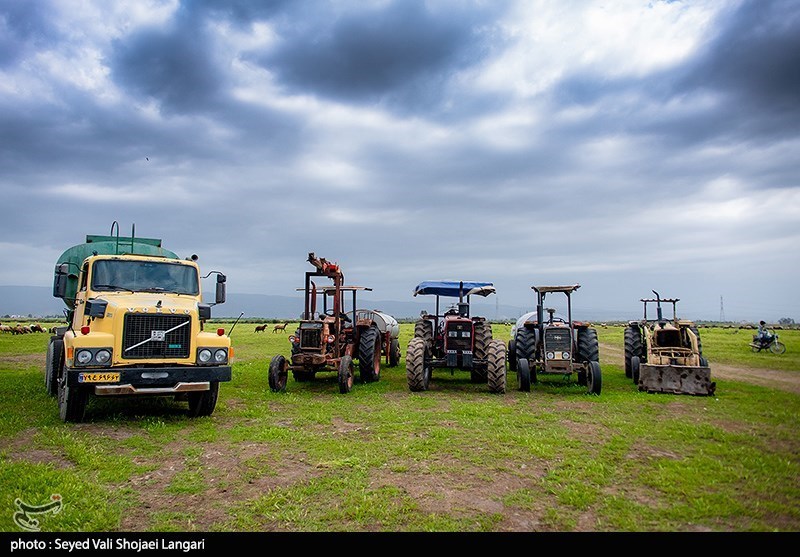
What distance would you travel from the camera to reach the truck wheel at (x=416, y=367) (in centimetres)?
1270

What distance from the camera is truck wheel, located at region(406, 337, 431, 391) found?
1270cm

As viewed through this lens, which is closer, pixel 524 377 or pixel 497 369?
pixel 497 369

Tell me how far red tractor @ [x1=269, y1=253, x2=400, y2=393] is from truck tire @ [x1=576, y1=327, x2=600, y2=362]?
224 inches

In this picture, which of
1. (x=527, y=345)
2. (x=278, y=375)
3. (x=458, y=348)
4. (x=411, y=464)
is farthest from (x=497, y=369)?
(x=411, y=464)

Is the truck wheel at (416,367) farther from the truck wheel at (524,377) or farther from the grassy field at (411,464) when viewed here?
the truck wheel at (524,377)

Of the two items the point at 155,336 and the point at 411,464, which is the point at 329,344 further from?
the point at 411,464

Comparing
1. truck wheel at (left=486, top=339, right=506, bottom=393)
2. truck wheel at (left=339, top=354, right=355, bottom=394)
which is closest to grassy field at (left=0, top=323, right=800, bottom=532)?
truck wheel at (left=486, top=339, right=506, bottom=393)

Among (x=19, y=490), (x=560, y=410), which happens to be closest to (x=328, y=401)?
(x=560, y=410)

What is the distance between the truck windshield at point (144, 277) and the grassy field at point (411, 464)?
8.03 feet

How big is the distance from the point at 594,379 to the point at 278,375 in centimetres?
781

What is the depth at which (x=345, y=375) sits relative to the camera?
1269 cm

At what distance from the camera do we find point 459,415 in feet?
32.2
